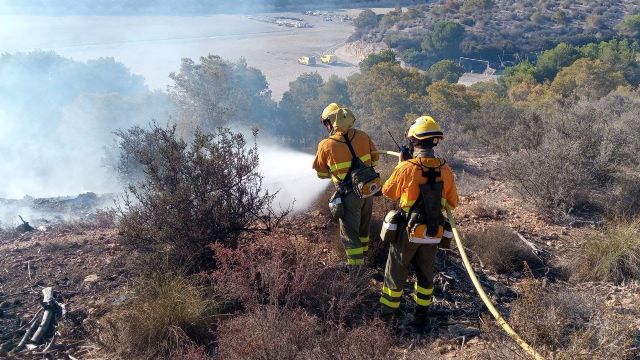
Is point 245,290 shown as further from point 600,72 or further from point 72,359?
point 600,72

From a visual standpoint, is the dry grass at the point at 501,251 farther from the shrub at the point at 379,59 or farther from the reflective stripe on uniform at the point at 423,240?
the shrub at the point at 379,59

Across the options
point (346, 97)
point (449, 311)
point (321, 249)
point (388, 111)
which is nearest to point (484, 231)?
point (449, 311)

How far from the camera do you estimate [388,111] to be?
21766 mm

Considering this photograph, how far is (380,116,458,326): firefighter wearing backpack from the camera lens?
4.02 m

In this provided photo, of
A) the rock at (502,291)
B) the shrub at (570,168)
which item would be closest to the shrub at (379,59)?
the shrub at (570,168)

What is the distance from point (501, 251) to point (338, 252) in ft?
5.56

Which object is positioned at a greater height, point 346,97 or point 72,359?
point 72,359

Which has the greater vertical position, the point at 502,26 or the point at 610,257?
the point at 502,26

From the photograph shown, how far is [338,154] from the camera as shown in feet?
15.8

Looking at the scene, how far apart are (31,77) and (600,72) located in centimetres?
3471

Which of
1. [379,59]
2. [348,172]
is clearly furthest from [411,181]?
[379,59]

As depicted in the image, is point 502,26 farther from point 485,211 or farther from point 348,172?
point 348,172

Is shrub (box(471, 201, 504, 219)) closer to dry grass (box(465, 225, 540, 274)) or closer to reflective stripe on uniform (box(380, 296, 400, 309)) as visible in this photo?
dry grass (box(465, 225, 540, 274))

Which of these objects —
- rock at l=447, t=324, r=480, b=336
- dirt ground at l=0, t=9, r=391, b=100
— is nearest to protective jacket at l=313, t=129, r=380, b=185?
rock at l=447, t=324, r=480, b=336
